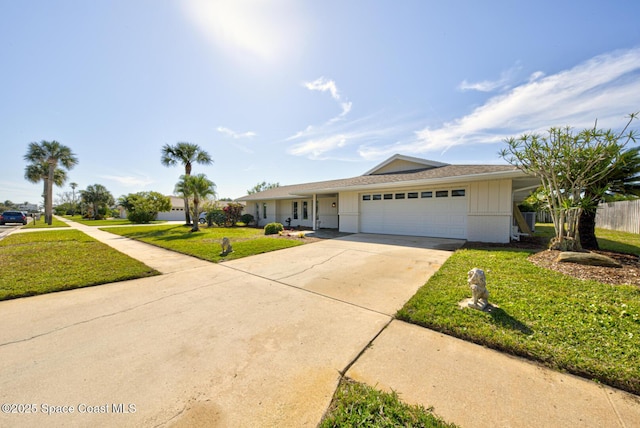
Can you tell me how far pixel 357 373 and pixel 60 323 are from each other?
14.0 ft

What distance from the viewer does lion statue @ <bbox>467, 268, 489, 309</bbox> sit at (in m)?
3.35

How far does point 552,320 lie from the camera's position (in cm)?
297

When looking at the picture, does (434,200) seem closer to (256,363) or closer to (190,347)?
(256,363)

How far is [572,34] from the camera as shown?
6371 millimetres

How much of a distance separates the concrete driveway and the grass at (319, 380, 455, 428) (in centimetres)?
12

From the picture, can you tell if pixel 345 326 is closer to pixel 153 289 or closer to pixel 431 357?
pixel 431 357

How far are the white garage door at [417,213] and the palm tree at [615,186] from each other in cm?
352

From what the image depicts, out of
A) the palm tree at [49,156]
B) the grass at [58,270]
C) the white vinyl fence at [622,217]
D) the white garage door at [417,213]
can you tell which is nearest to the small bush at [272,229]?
the white garage door at [417,213]

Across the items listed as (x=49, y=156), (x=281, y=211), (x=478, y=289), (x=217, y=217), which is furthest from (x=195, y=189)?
(x=49, y=156)

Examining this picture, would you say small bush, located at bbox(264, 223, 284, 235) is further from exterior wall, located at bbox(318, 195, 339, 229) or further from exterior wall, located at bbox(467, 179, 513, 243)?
exterior wall, located at bbox(467, 179, 513, 243)

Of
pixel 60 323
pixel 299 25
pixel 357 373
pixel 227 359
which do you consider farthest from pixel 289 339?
pixel 299 25

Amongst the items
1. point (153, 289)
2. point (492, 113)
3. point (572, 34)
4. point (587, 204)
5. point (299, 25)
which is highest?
point (299, 25)

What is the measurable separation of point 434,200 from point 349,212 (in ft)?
15.2

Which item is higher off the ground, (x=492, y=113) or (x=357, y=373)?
(x=492, y=113)
